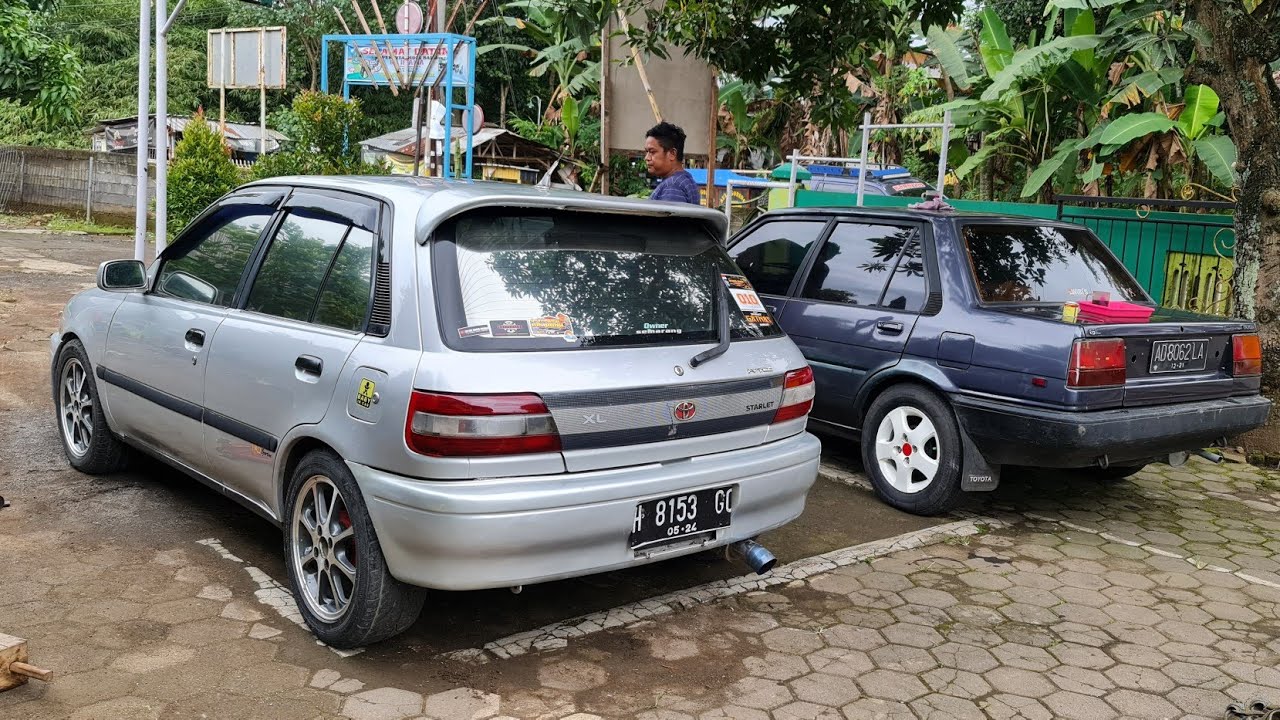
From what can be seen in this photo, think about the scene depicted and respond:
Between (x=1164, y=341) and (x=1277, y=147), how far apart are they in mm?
3034

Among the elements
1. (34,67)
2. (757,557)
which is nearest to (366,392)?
(757,557)

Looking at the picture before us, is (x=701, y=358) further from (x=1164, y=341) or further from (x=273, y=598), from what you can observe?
(x=1164, y=341)

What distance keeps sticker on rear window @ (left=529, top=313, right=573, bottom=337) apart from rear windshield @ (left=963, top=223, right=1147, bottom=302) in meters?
2.81

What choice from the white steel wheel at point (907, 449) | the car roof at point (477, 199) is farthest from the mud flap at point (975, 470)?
the car roof at point (477, 199)

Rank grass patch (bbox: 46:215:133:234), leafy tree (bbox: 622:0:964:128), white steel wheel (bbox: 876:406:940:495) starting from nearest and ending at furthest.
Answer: white steel wheel (bbox: 876:406:940:495) < leafy tree (bbox: 622:0:964:128) < grass patch (bbox: 46:215:133:234)

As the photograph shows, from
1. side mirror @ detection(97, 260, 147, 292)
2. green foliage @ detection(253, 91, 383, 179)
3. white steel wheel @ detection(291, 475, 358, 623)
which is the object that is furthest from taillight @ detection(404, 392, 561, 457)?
green foliage @ detection(253, 91, 383, 179)

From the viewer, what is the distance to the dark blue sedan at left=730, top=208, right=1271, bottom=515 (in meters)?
5.33

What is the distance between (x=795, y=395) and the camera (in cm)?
442

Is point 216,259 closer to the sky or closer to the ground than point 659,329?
closer to the sky

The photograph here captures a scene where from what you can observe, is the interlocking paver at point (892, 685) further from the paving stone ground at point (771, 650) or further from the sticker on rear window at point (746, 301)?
the sticker on rear window at point (746, 301)

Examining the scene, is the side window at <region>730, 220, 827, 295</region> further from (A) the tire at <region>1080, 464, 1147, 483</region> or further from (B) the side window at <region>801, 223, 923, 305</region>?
(A) the tire at <region>1080, 464, 1147, 483</region>

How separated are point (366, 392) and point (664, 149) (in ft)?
14.0

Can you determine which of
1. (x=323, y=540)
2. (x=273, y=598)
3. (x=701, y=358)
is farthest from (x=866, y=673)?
(x=273, y=598)

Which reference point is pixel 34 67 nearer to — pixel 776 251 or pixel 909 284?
pixel 776 251
